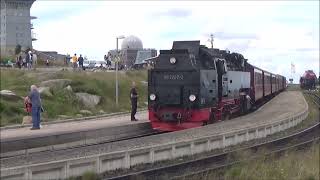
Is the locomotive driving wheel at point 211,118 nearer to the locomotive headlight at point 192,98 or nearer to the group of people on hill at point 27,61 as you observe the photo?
the locomotive headlight at point 192,98

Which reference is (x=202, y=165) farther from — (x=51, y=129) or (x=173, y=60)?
(x=173, y=60)

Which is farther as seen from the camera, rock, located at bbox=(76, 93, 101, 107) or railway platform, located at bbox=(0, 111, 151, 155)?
rock, located at bbox=(76, 93, 101, 107)

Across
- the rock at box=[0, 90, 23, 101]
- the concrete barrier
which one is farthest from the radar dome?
the concrete barrier

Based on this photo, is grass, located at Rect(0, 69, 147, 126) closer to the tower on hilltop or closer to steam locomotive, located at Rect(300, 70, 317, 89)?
steam locomotive, located at Rect(300, 70, 317, 89)

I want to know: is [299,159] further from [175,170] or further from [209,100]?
[209,100]

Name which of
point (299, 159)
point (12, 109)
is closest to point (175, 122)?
point (299, 159)

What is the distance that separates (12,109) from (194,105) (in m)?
9.92

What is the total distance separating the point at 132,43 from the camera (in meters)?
85.6

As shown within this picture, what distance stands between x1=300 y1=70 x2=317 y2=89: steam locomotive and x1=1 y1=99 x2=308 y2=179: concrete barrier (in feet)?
190

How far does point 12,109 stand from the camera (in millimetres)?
25875

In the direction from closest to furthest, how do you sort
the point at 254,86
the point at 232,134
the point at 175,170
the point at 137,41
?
1. the point at 175,170
2. the point at 232,134
3. the point at 254,86
4. the point at 137,41

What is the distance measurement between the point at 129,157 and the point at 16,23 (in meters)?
92.5

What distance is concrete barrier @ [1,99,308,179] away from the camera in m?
10.4

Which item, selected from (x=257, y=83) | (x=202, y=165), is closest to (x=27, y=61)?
(x=257, y=83)
